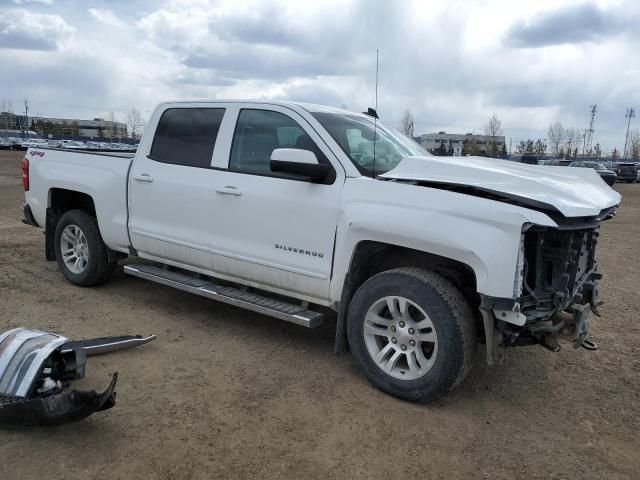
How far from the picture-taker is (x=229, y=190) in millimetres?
4625

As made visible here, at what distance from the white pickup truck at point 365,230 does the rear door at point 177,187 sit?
13 millimetres

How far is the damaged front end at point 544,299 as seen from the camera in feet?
11.1

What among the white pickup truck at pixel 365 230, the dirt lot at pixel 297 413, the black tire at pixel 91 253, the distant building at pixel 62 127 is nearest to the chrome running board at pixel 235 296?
the white pickup truck at pixel 365 230

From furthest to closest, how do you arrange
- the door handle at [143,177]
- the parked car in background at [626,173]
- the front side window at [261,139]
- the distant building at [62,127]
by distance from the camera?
1. the distant building at [62,127]
2. the parked car in background at [626,173]
3. the door handle at [143,177]
4. the front side window at [261,139]

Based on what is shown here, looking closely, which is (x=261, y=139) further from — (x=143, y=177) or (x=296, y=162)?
(x=143, y=177)

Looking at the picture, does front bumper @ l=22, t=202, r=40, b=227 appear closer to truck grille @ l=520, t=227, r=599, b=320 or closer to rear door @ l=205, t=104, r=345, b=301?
rear door @ l=205, t=104, r=345, b=301

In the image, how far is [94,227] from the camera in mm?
5922

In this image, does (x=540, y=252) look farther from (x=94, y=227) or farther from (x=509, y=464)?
(x=94, y=227)

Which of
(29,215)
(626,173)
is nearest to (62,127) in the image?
(626,173)

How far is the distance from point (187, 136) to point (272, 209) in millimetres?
1345

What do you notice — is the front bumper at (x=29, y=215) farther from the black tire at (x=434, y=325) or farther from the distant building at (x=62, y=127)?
the distant building at (x=62, y=127)

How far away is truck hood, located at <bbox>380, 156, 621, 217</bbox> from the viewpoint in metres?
3.39

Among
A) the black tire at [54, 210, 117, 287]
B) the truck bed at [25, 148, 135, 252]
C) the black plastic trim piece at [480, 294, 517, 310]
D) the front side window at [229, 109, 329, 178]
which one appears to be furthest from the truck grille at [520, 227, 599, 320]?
the black tire at [54, 210, 117, 287]

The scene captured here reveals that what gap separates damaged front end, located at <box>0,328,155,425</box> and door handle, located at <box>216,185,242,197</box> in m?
1.64
